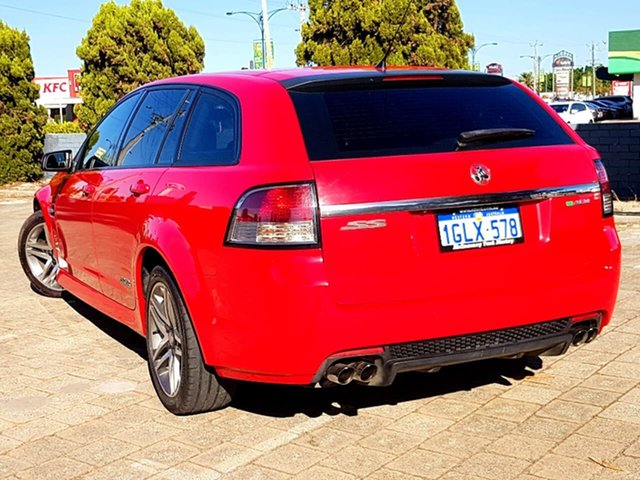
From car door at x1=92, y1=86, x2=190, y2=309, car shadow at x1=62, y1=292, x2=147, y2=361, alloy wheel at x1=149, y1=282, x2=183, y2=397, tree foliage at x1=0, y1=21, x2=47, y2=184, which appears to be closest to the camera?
alloy wheel at x1=149, y1=282, x2=183, y2=397

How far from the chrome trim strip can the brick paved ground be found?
105 cm

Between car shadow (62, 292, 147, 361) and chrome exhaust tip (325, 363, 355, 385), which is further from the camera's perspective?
car shadow (62, 292, 147, 361)

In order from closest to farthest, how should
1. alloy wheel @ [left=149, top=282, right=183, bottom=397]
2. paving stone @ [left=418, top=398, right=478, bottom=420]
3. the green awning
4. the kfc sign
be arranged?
paving stone @ [left=418, top=398, right=478, bottom=420] → alloy wheel @ [left=149, top=282, right=183, bottom=397] → the green awning → the kfc sign

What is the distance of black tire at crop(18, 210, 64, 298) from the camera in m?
8.12

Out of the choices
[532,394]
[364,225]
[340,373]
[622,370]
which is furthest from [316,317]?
[622,370]

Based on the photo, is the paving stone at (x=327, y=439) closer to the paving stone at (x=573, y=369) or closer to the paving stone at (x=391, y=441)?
the paving stone at (x=391, y=441)

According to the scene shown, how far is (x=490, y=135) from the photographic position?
4.32m

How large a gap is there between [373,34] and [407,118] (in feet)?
61.0

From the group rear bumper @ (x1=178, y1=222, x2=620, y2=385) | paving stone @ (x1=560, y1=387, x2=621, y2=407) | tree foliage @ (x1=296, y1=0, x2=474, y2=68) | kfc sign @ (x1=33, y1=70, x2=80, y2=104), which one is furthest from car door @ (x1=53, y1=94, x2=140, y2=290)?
kfc sign @ (x1=33, y1=70, x2=80, y2=104)

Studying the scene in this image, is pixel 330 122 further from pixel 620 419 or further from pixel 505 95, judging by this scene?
pixel 620 419

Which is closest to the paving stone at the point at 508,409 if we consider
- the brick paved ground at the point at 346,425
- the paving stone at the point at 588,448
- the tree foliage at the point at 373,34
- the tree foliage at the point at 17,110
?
the brick paved ground at the point at 346,425

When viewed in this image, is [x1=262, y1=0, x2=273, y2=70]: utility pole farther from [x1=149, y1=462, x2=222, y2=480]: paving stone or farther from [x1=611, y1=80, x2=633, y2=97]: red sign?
[x1=611, y1=80, x2=633, y2=97]: red sign

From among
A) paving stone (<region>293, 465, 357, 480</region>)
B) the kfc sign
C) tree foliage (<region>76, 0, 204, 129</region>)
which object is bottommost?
paving stone (<region>293, 465, 357, 480</region>)

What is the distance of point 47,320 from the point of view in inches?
284
